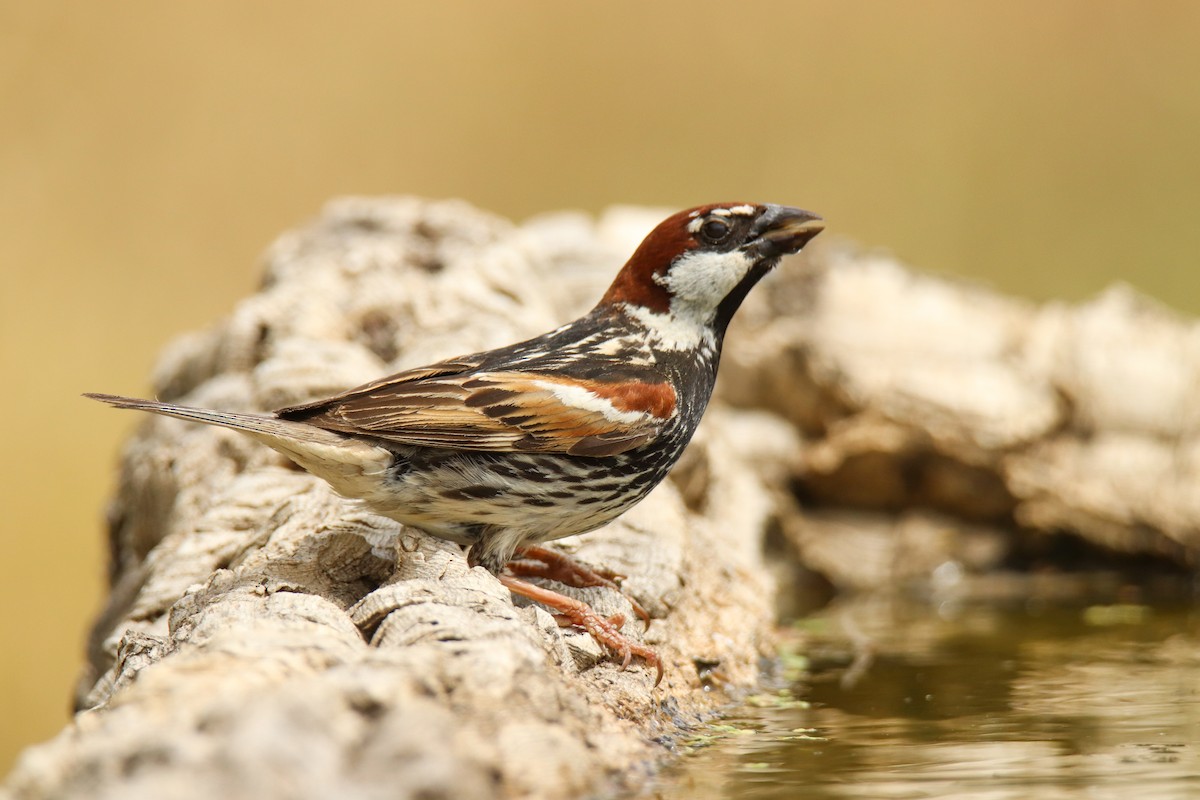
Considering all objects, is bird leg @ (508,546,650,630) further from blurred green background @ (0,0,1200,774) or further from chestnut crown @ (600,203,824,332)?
blurred green background @ (0,0,1200,774)

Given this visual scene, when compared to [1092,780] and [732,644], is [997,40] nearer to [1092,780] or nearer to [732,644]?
[732,644]

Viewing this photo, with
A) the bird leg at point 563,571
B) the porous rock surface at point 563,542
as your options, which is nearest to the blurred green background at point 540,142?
the porous rock surface at point 563,542

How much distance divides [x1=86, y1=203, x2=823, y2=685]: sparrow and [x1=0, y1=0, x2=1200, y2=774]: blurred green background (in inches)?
287

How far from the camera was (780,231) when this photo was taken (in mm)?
4863

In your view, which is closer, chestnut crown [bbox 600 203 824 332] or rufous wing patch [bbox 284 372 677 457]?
rufous wing patch [bbox 284 372 677 457]

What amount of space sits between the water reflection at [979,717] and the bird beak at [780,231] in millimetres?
1658

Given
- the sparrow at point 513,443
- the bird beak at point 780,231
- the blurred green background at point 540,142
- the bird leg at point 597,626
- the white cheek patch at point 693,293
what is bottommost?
the bird leg at point 597,626

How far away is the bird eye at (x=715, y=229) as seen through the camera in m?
4.88

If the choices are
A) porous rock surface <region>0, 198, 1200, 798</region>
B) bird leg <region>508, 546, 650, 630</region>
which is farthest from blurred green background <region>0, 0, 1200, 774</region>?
bird leg <region>508, 546, 650, 630</region>

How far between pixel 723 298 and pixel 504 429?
1116 millimetres

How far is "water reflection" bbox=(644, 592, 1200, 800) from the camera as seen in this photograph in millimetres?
3391

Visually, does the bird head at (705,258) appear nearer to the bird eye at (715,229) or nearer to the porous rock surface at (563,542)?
the bird eye at (715,229)

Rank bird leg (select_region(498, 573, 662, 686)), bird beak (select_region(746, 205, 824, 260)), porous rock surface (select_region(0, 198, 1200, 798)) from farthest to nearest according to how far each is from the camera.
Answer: bird beak (select_region(746, 205, 824, 260)), bird leg (select_region(498, 573, 662, 686)), porous rock surface (select_region(0, 198, 1200, 798))

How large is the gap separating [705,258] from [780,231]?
0.30 m
